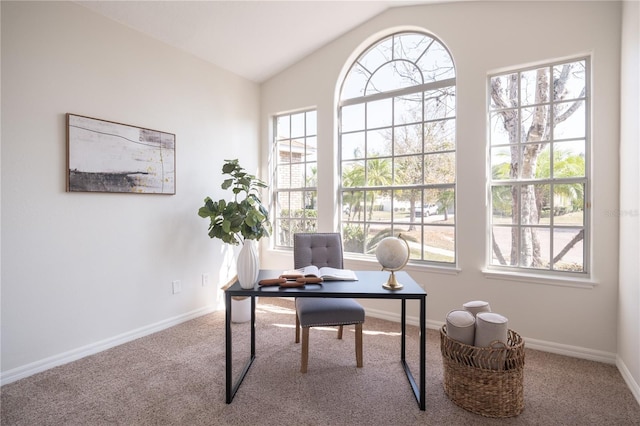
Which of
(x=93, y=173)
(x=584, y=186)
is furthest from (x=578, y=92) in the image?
(x=93, y=173)

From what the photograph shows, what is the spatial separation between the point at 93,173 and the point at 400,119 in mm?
2947

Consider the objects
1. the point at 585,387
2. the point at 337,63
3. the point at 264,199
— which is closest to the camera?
the point at 585,387

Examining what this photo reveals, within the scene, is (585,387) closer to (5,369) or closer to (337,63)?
(337,63)

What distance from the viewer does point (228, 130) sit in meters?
3.99

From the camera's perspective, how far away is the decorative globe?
212 cm

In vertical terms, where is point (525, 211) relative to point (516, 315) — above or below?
above

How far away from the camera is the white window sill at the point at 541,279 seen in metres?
2.61

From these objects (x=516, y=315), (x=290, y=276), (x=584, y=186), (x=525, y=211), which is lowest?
(x=516, y=315)

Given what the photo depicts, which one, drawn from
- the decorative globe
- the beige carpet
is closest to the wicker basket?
the beige carpet

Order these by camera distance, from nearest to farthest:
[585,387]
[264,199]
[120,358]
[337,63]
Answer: [585,387], [120,358], [337,63], [264,199]

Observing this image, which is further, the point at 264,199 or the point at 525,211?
the point at 264,199

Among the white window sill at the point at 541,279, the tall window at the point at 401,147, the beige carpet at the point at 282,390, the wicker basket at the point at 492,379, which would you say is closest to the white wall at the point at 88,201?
the beige carpet at the point at 282,390

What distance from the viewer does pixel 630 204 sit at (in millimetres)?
2266

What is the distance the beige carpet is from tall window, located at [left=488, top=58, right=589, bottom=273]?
2.89ft
